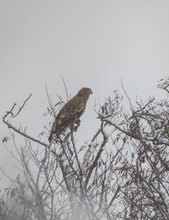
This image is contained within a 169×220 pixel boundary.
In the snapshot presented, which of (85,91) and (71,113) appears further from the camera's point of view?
(85,91)

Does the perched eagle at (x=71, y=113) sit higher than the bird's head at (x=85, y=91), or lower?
lower

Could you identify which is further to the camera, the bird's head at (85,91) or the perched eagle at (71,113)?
the bird's head at (85,91)

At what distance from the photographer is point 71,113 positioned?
6699 mm

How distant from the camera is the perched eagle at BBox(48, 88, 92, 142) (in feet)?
20.4

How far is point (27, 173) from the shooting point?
34.5 ft

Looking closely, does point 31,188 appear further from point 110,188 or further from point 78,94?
point 78,94

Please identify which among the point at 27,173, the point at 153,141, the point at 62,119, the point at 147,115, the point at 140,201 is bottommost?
the point at 140,201

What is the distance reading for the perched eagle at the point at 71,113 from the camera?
245 inches

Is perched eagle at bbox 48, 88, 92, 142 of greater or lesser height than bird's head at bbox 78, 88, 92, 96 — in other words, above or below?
below

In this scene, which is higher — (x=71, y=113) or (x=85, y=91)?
(x=85, y=91)

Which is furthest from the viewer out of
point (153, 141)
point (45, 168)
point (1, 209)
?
point (1, 209)

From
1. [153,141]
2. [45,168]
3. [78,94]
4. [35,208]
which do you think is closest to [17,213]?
[35,208]

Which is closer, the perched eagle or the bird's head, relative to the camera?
the perched eagle

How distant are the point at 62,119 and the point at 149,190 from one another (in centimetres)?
208
